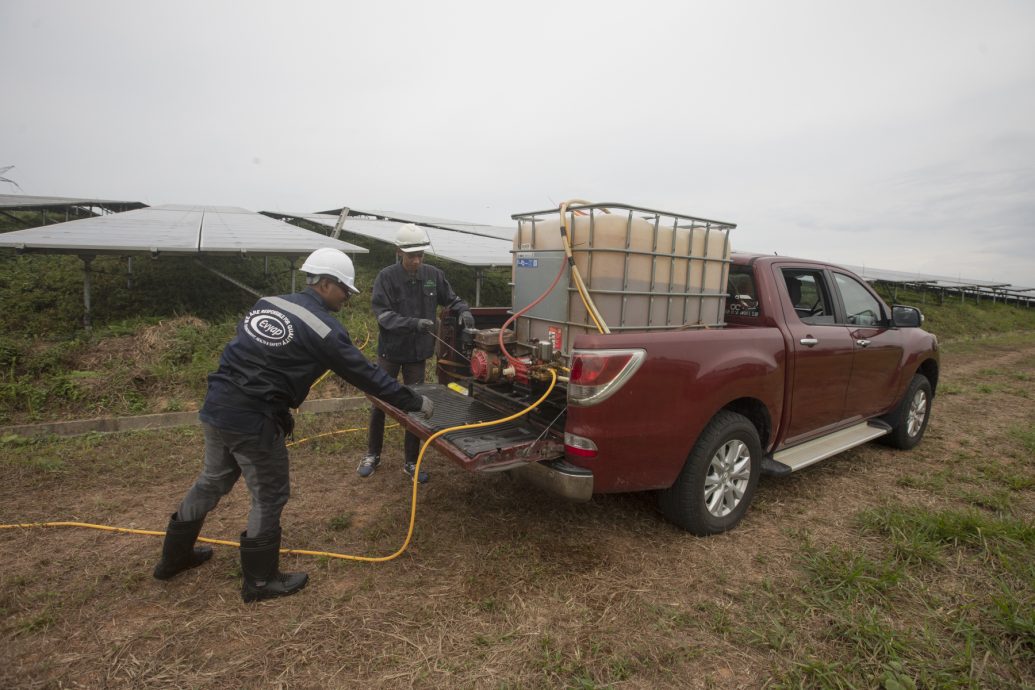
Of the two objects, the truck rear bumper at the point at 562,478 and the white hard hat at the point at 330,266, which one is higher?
the white hard hat at the point at 330,266

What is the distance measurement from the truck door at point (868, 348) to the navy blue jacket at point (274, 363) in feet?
12.4

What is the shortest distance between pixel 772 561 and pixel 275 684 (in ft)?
8.48

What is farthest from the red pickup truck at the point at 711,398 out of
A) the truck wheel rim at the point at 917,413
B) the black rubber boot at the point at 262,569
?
the black rubber boot at the point at 262,569

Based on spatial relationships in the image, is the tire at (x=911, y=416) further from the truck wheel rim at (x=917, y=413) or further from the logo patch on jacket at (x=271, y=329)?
the logo patch on jacket at (x=271, y=329)

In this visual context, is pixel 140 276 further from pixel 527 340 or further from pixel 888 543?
pixel 888 543

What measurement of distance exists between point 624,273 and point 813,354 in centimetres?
168

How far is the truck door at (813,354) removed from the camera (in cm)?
363

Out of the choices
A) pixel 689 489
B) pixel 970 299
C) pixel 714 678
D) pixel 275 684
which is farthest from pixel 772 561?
pixel 970 299

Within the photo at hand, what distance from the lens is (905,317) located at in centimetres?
450

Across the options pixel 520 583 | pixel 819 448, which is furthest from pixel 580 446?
pixel 819 448

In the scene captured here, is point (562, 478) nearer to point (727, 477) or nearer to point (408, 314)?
point (727, 477)

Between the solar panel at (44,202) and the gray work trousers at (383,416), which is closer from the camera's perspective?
the gray work trousers at (383,416)

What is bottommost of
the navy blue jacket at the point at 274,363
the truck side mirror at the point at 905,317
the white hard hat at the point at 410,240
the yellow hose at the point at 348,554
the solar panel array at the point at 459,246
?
the yellow hose at the point at 348,554

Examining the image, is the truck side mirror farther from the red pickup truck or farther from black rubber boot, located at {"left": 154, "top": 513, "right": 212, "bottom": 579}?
black rubber boot, located at {"left": 154, "top": 513, "right": 212, "bottom": 579}
